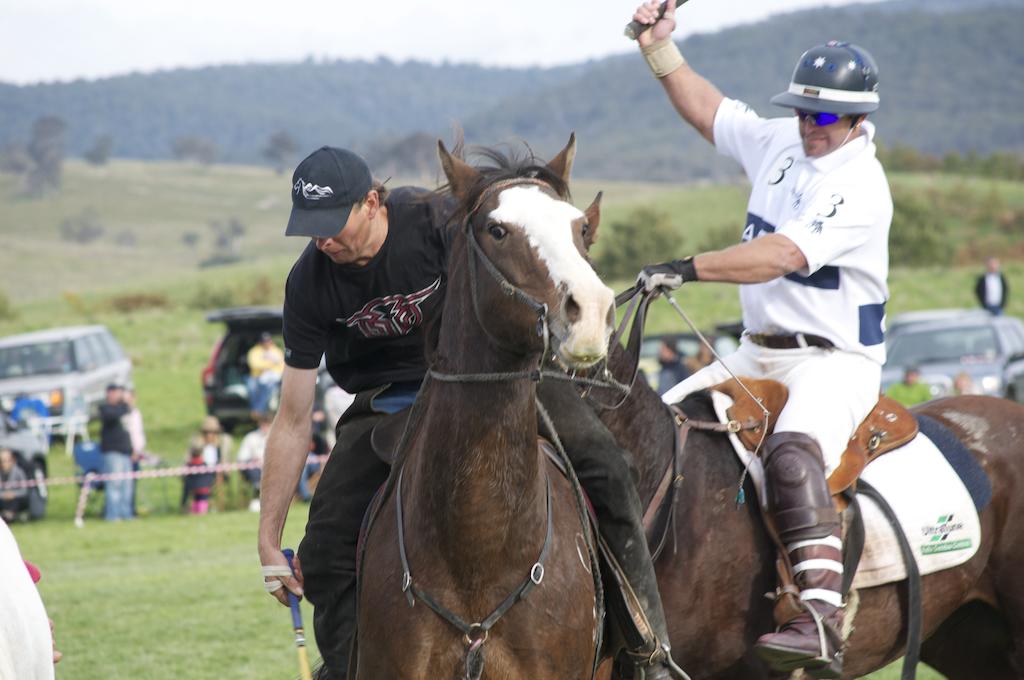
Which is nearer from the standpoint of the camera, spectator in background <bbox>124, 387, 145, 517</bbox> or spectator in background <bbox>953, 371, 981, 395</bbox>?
spectator in background <bbox>953, 371, 981, 395</bbox>

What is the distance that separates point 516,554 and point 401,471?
1.91 feet

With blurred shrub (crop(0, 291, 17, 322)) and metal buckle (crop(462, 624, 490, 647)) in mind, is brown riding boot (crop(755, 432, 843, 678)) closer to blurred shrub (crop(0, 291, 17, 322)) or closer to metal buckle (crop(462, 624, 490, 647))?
metal buckle (crop(462, 624, 490, 647))

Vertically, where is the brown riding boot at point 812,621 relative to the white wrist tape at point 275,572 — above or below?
below

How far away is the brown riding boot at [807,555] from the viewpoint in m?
4.84

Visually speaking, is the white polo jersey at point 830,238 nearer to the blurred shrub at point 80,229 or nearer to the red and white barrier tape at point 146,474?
the red and white barrier tape at point 146,474

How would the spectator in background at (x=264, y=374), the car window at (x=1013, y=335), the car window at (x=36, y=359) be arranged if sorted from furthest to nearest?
the car window at (x=36, y=359)
the spectator in background at (x=264, y=374)
the car window at (x=1013, y=335)

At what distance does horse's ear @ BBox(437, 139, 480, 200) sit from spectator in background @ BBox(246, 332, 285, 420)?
1884cm

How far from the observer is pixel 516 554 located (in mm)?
4102

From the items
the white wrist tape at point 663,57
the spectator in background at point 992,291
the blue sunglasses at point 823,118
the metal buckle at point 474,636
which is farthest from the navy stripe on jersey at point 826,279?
the spectator in background at point 992,291

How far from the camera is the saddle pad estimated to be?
17.6 ft

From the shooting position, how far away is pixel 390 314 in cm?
468

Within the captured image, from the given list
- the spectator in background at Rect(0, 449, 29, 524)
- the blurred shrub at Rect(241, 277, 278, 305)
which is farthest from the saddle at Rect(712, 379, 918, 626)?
the blurred shrub at Rect(241, 277, 278, 305)

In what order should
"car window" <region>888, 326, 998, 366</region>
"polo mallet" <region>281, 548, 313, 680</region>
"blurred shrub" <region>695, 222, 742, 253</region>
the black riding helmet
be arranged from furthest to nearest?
"blurred shrub" <region>695, 222, 742, 253</region>
"car window" <region>888, 326, 998, 366</region>
the black riding helmet
"polo mallet" <region>281, 548, 313, 680</region>

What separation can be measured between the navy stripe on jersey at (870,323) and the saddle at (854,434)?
325 mm
